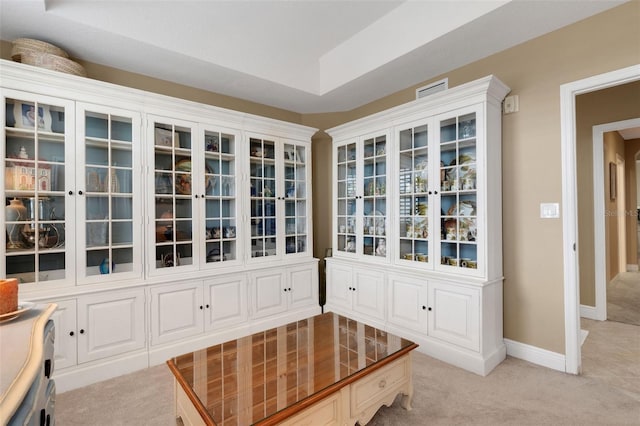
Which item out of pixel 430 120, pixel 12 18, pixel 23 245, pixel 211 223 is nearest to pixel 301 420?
pixel 211 223

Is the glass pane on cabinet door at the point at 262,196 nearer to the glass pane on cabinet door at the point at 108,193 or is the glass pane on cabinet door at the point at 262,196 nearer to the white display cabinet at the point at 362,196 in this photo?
the white display cabinet at the point at 362,196

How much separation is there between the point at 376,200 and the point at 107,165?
98.7 inches

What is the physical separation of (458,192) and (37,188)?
3264mm

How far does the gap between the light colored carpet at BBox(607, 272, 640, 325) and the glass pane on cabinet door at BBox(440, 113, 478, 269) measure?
236 cm

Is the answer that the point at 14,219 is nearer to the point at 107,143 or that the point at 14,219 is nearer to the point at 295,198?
the point at 107,143

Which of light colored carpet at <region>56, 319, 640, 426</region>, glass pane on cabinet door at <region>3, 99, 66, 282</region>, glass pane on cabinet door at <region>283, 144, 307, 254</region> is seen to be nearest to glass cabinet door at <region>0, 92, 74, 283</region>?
glass pane on cabinet door at <region>3, 99, 66, 282</region>

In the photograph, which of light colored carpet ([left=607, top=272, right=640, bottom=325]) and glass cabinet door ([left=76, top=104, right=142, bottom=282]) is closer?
glass cabinet door ([left=76, top=104, right=142, bottom=282])

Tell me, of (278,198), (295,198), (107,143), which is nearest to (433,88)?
(295,198)

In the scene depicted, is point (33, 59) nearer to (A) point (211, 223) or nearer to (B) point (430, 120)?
(A) point (211, 223)

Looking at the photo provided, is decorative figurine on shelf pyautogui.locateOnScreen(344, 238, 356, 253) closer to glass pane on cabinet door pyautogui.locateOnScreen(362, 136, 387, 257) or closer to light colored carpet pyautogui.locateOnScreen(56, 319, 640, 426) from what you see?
glass pane on cabinet door pyautogui.locateOnScreen(362, 136, 387, 257)

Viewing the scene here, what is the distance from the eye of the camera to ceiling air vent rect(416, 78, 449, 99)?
3.02 meters

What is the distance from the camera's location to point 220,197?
3.08m

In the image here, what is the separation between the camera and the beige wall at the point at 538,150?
224cm

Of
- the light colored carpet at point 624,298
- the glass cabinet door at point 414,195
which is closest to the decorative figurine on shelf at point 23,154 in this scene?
the glass cabinet door at point 414,195
